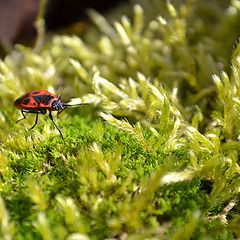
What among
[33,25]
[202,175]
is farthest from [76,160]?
[33,25]

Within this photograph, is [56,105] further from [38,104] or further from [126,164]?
[126,164]

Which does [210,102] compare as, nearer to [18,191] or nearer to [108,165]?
[108,165]

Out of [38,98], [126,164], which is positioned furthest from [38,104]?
[126,164]

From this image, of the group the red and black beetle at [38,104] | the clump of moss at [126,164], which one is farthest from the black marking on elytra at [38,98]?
the clump of moss at [126,164]

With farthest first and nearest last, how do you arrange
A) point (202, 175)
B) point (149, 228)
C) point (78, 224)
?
1. point (202, 175)
2. point (149, 228)
3. point (78, 224)

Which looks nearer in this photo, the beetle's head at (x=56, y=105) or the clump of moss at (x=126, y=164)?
the clump of moss at (x=126, y=164)

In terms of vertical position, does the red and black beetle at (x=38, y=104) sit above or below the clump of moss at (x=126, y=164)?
above

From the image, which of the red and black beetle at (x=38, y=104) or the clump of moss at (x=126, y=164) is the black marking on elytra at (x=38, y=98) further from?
the clump of moss at (x=126, y=164)

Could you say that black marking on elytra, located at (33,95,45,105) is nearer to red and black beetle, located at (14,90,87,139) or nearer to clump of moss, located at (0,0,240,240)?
red and black beetle, located at (14,90,87,139)

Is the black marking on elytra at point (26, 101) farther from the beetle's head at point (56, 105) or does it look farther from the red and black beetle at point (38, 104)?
the beetle's head at point (56, 105)

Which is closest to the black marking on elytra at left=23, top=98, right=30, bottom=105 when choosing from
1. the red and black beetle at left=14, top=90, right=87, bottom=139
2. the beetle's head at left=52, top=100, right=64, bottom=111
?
the red and black beetle at left=14, top=90, right=87, bottom=139

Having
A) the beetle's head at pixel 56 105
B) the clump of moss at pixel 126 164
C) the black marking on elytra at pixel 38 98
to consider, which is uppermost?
→ the black marking on elytra at pixel 38 98
